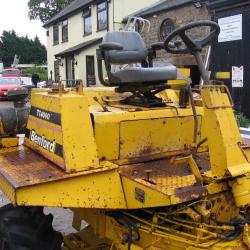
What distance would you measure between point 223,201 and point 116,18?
20790mm

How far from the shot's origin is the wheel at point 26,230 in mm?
3207

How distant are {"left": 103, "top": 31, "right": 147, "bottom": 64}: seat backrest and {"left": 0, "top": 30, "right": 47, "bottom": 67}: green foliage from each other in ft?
203

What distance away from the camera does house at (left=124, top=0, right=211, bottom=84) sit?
13961 millimetres

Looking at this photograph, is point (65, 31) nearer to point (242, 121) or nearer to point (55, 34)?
point (55, 34)

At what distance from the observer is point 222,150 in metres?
2.77

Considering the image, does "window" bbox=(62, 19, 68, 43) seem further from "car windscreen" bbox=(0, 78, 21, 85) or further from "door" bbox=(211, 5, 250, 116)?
"door" bbox=(211, 5, 250, 116)

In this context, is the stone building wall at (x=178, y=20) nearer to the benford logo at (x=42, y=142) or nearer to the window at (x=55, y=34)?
the benford logo at (x=42, y=142)

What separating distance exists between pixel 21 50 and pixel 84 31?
39.4m

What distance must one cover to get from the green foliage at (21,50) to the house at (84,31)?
33025mm

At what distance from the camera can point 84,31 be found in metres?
27.2

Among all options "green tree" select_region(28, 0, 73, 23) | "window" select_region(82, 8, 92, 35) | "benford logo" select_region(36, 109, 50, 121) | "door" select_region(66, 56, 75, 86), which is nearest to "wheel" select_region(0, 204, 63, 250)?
"benford logo" select_region(36, 109, 50, 121)

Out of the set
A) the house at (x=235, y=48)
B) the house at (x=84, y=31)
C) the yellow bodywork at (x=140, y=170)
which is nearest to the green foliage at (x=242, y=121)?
the house at (x=235, y=48)

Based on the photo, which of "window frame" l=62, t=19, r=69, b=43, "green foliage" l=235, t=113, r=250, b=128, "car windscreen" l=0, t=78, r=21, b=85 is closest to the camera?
"green foliage" l=235, t=113, r=250, b=128

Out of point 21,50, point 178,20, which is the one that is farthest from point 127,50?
point 21,50
